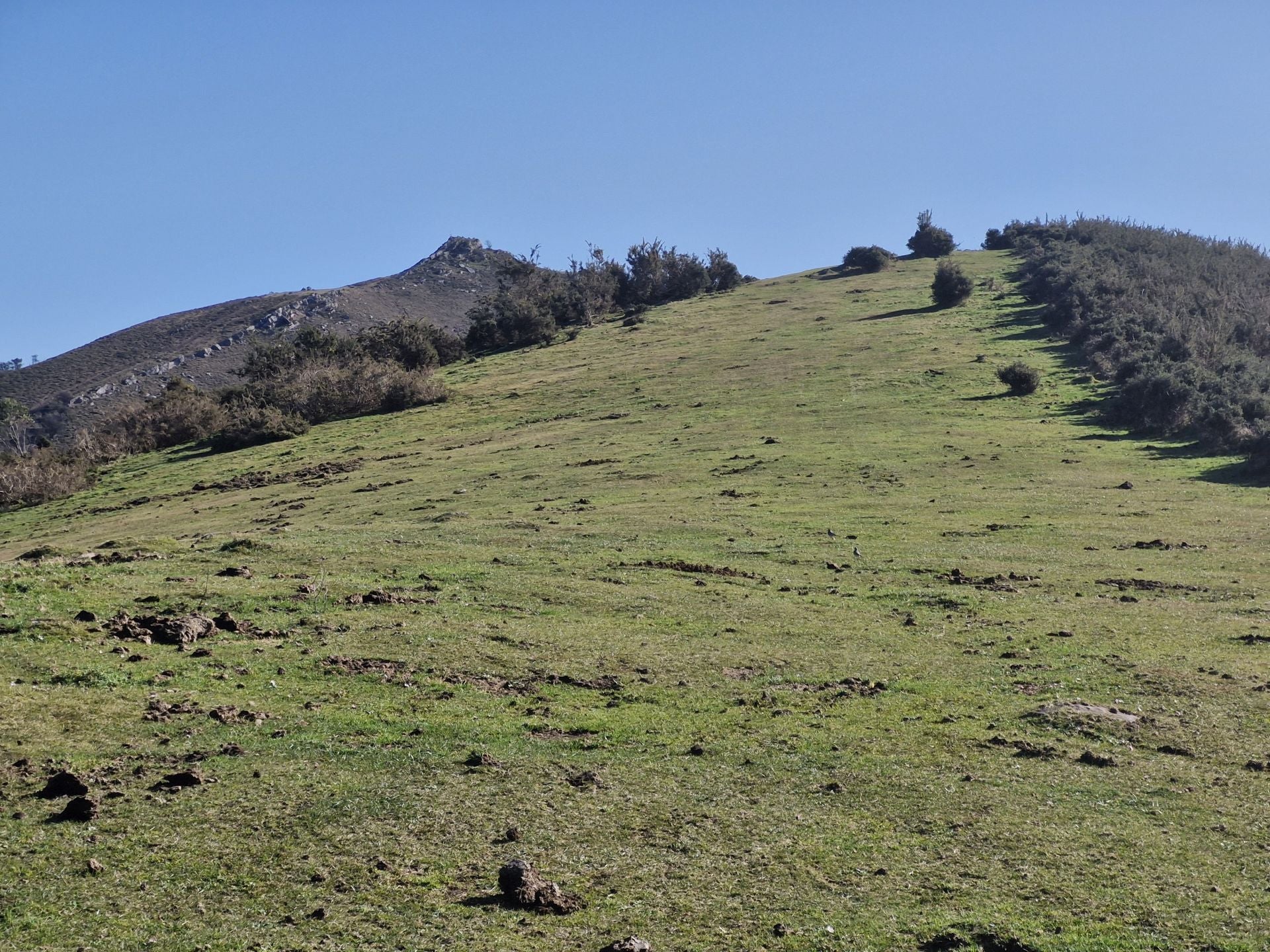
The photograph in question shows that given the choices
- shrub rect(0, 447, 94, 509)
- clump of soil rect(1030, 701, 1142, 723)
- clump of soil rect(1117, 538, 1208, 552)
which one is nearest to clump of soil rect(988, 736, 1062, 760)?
clump of soil rect(1030, 701, 1142, 723)

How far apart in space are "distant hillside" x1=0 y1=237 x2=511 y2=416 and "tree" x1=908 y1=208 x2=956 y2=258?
42534mm

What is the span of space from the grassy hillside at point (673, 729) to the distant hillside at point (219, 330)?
313 feet

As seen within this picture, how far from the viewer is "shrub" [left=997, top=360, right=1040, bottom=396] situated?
5216 centimetres

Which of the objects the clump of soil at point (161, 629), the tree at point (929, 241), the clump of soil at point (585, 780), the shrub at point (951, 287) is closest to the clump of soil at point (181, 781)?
the clump of soil at point (585, 780)

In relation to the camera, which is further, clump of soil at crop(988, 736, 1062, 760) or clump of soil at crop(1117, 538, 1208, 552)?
clump of soil at crop(1117, 538, 1208, 552)

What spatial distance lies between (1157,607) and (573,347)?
60506 mm

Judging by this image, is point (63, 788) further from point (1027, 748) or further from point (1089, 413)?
point (1089, 413)

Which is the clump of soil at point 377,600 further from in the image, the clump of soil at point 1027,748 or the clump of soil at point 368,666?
the clump of soil at point 1027,748

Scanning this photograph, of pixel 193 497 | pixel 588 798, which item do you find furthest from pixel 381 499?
pixel 588 798

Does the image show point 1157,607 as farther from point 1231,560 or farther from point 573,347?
point 573,347

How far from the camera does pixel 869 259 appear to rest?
102 m

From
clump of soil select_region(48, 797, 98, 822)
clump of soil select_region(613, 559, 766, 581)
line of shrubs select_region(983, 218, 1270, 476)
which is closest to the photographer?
clump of soil select_region(48, 797, 98, 822)

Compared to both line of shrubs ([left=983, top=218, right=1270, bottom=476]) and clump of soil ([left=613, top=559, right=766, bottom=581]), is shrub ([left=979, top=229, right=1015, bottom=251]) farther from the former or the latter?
clump of soil ([left=613, top=559, right=766, bottom=581])

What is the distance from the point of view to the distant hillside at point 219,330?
129 m
